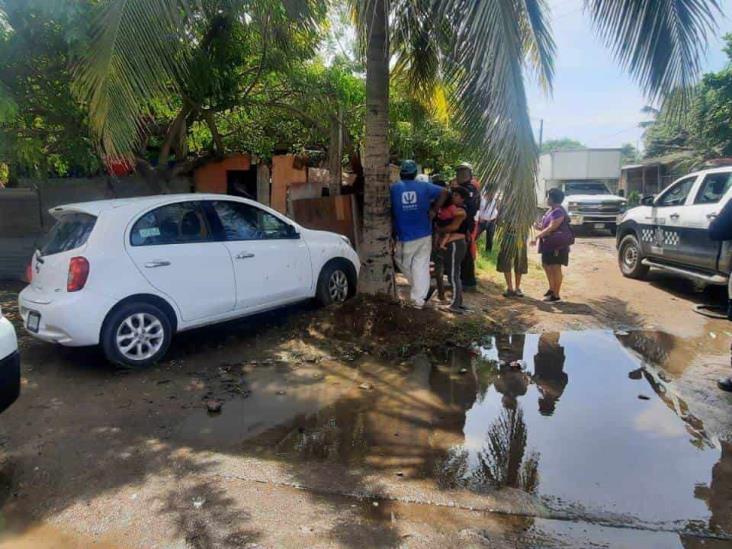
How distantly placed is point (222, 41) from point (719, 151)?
20.9 meters

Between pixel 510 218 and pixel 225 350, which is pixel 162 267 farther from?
pixel 510 218

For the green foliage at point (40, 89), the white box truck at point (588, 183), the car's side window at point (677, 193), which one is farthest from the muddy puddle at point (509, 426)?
the white box truck at point (588, 183)

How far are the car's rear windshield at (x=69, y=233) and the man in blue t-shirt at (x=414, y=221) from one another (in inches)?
133

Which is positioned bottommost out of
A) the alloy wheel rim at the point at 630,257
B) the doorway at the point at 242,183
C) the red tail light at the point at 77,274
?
the alloy wheel rim at the point at 630,257

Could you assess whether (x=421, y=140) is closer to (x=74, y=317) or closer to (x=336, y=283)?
(x=336, y=283)

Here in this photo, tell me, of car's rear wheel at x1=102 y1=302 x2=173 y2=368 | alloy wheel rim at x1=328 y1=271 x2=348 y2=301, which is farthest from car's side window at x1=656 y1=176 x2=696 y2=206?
car's rear wheel at x1=102 y1=302 x2=173 y2=368

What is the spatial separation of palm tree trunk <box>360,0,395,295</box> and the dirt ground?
1.48 ft

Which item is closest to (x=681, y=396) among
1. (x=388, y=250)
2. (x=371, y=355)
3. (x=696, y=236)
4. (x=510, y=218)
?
(x=510, y=218)

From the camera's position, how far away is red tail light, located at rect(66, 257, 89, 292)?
5.09 metres

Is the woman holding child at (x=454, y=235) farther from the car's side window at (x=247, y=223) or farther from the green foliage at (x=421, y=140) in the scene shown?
the green foliage at (x=421, y=140)

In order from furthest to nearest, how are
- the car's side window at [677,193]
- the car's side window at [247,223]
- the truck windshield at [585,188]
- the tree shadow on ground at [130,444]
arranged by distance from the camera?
the truck windshield at [585,188] → the car's side window at [677,193] → the car's side window at [247,223] → the tree shadow on ground at [130,444]

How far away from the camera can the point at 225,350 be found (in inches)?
242

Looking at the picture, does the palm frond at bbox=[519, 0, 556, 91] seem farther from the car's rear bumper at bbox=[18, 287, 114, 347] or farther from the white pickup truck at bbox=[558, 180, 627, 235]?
the white pickup truck at bbox=[558, 180, 627, 235]

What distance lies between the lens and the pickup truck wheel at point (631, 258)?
10141 mm
